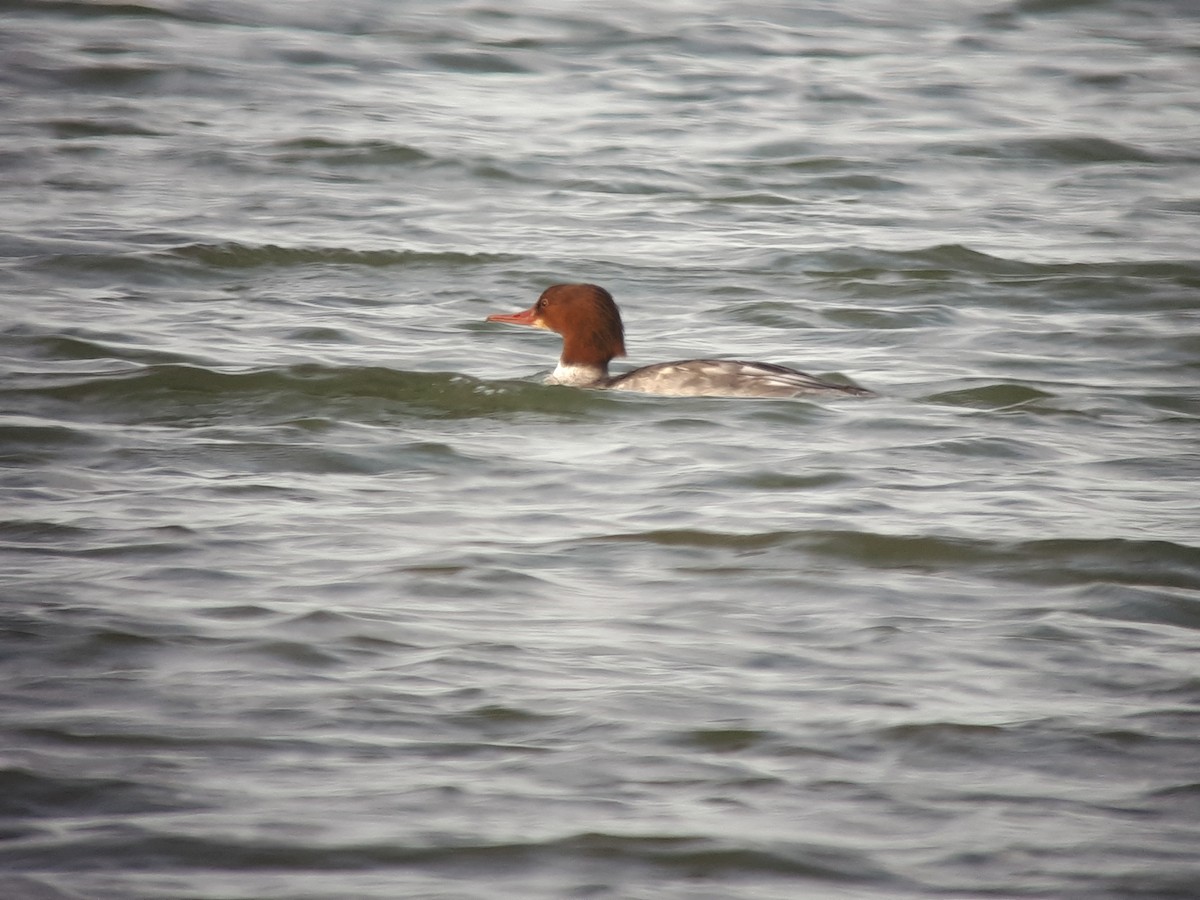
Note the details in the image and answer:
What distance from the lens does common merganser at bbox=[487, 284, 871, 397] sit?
8945mm

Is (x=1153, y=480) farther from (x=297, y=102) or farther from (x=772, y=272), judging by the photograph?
(x=297, y=102)

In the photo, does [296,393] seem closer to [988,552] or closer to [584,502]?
[584,502]

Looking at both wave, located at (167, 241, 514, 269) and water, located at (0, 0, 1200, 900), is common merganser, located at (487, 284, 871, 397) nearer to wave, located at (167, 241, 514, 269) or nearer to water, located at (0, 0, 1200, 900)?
water, located at (0, 0, 1200, 900)

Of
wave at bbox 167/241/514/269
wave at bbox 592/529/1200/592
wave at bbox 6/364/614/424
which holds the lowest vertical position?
wave at bbox 592/529/1200/592

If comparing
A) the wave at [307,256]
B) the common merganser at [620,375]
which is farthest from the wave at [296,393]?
the wave at [307,256]

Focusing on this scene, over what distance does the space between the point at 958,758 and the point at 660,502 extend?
2611 millimetres

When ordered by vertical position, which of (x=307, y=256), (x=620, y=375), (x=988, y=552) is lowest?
(x=988, y=552)

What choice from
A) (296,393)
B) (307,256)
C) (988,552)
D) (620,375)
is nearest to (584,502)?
(988,552)

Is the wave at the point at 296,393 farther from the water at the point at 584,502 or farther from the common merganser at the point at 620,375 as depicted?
the common merganser at the point at 620,375

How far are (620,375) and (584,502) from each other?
2.34m

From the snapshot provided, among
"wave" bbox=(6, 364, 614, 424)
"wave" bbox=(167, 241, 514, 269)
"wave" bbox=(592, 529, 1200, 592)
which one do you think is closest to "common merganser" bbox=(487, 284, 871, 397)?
"wave" bbox=(6, 364, 614, 424)

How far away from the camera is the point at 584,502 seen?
739cm

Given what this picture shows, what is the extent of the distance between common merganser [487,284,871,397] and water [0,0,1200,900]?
0.11 m

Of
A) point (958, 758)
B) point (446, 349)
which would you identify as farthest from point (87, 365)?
point (958, 758)
